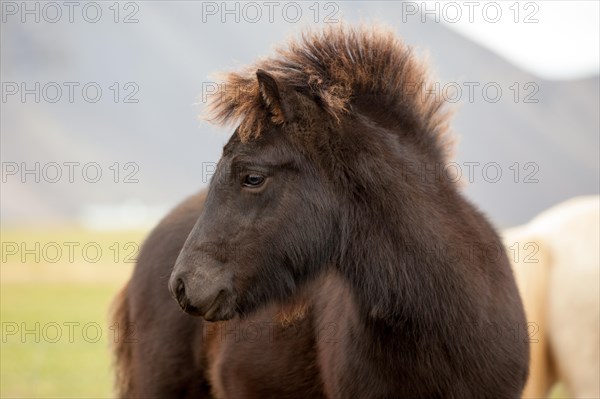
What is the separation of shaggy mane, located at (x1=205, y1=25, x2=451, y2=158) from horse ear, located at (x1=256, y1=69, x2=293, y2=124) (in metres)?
0.03

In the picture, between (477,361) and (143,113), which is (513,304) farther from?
(143,113)

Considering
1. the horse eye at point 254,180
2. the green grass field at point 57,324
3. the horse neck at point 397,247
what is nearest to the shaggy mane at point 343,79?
the horse eye at point 254,180

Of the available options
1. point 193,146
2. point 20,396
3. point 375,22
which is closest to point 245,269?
point 375,22

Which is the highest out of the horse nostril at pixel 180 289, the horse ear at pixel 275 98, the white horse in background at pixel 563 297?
the horse ear at pixel 275 98

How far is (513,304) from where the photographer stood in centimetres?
398

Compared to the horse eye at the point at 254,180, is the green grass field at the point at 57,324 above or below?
below

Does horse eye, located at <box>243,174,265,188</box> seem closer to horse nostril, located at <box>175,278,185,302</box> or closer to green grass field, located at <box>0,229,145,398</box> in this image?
horse nostril, located at <box>175,278,185,302</box>

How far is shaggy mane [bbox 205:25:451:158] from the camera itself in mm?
3934

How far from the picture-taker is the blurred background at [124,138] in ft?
34.5

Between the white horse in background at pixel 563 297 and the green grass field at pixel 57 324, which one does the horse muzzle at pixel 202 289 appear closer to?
the green grass field at pixel 57 324

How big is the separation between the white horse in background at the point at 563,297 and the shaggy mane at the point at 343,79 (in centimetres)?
265

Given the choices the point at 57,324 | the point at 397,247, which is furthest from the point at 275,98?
the point at 57,324

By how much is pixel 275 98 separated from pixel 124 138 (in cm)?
9967

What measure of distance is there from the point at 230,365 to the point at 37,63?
386 feet
